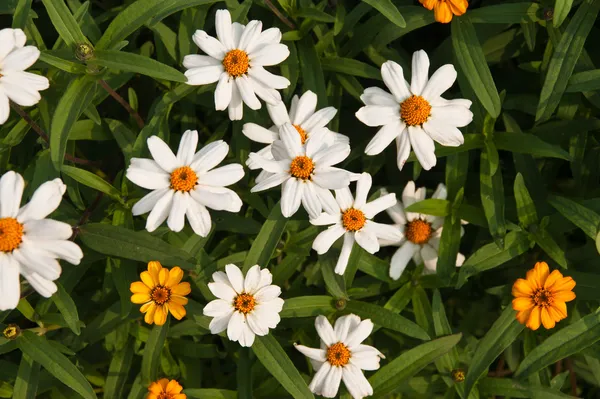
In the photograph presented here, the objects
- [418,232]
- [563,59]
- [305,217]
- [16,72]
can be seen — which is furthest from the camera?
[418,232]

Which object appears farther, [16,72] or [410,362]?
[410,362]

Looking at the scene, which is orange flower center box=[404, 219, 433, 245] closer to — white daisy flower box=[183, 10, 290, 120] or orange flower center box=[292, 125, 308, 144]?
orange flower center box=[292, 125, 308, 144]

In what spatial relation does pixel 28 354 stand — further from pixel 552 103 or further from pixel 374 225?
pixel 552 103

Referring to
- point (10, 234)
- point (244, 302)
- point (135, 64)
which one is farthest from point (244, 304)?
point (135, 64)

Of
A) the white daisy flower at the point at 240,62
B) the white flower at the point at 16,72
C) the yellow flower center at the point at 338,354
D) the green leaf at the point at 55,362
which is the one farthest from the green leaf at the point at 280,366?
the white flower at the point at 16,72

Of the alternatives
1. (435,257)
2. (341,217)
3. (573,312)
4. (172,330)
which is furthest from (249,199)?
(573,312)

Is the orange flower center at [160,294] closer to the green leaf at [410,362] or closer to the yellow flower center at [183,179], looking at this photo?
the yellow flower center at [183,179]

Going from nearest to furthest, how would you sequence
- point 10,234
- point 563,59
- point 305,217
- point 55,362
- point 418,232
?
point 10,234 < point 55,362 < point 563,59 < point 305,217 < point 418,232

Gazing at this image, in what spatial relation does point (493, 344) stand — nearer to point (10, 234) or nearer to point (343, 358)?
point (343, 358)

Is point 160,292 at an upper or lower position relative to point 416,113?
lower
